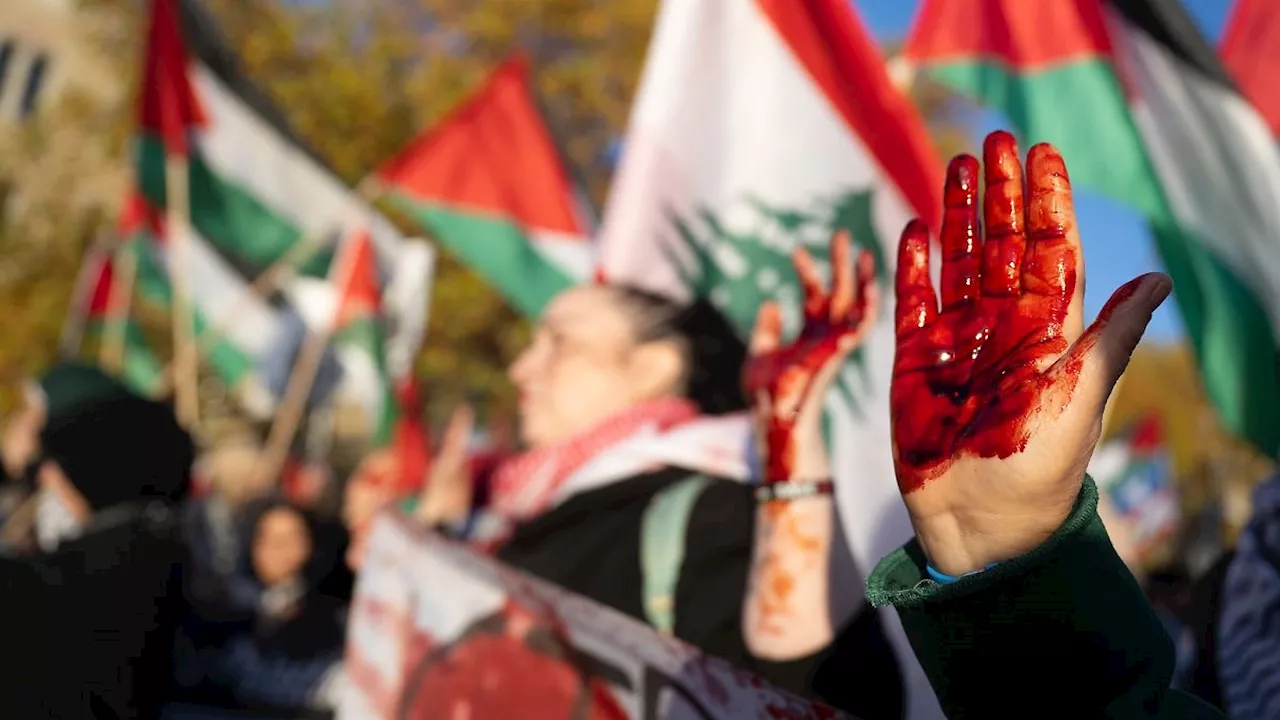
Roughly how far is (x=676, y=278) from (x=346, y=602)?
1986 mm

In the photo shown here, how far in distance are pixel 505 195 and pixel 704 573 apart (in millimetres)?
3576

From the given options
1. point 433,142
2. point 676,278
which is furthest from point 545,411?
point 433,142

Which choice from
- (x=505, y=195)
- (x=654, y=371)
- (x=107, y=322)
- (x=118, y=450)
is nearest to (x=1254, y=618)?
(x=654, y=371)

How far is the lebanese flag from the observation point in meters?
2.07

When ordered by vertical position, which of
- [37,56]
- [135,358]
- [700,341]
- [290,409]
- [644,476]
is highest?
[700,341]

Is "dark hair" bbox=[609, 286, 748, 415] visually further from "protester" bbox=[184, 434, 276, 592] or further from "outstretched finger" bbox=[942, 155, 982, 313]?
"protester" bbox=[184, 434, 276, 592]

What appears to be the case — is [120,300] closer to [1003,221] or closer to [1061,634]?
[1003,221]

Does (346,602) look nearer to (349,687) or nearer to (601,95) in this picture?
(349,687)

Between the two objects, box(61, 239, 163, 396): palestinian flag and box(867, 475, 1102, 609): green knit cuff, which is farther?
box(61, 239, 163, 396): palestinian flag

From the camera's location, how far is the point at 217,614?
3914 millimetres

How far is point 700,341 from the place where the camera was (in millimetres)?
2492

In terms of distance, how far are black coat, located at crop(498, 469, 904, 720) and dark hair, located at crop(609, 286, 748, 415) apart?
36cm

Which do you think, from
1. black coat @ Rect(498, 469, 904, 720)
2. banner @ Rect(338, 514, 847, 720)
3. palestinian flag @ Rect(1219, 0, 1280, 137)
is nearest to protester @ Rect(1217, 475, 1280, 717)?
black coat @ Rect(498, 469, 904, 720)

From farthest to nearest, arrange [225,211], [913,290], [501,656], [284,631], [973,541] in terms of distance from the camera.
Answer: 1. [225,211]
2. [284,631]
3. [501,656]
4. [913,290]
5. [973,541]
